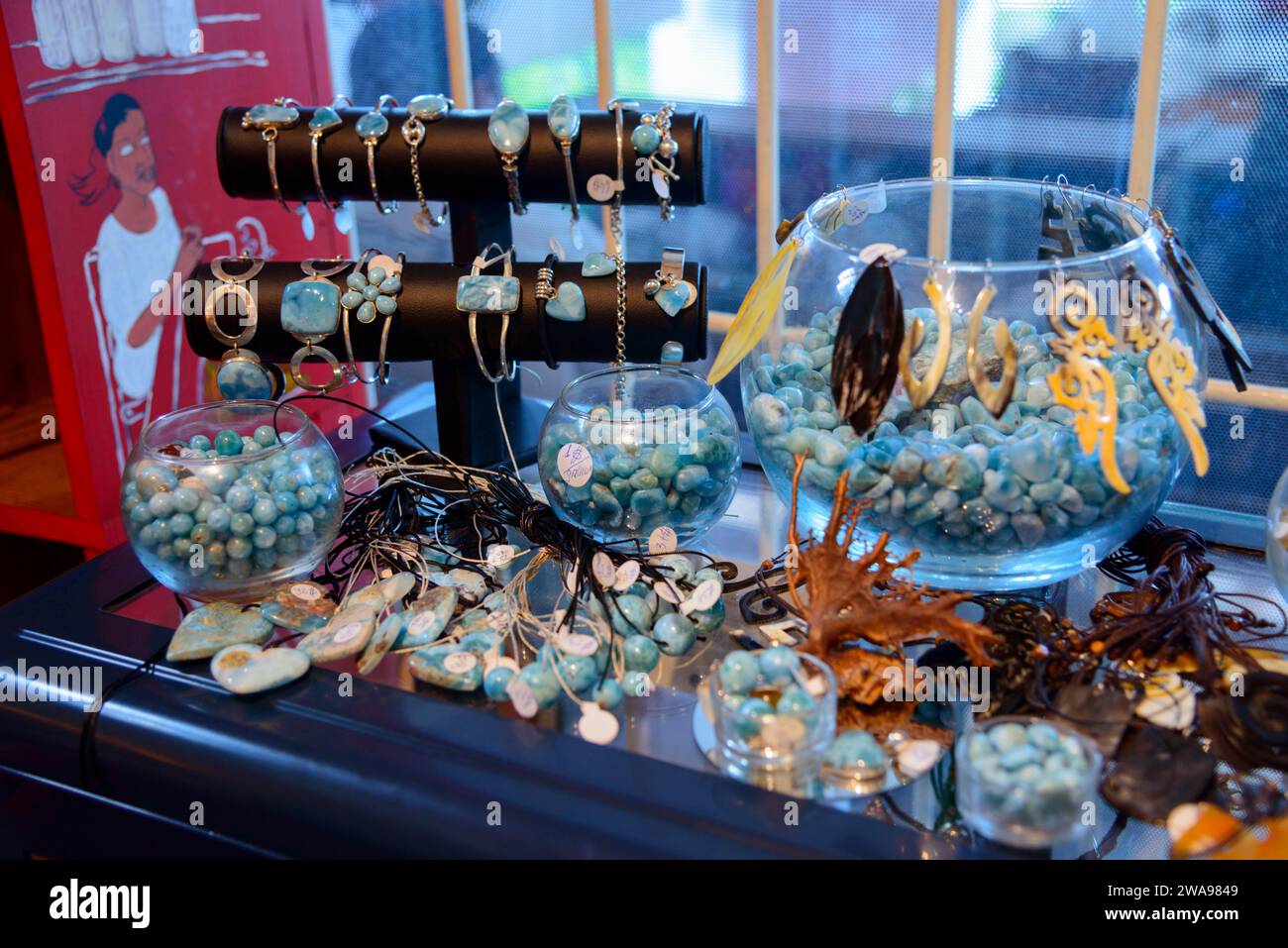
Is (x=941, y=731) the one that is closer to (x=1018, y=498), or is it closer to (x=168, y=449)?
(x=1018, y=498)

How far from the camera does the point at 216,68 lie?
1084mm

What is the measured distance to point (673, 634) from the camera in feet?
2.48

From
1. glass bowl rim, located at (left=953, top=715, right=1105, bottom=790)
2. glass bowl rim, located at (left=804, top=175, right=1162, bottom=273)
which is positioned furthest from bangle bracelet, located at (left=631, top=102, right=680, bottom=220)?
glass bowl rim, located at (left=953, top=715, right=1105, bottom=790)

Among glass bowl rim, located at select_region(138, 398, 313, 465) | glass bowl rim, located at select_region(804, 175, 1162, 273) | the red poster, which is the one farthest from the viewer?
the red poster

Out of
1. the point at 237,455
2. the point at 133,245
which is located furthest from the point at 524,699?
the point at 133,245

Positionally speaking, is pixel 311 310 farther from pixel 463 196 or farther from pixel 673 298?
pixel 673 298

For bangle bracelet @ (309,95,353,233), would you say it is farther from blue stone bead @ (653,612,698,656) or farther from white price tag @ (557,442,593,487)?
blue stone bead @ (653,612,698,656)

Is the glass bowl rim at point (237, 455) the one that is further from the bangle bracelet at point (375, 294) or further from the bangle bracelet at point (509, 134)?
the bangle bracelet at point (509, 134)

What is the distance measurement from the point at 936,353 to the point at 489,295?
1.03 ft

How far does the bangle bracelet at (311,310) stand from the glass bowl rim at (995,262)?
33cm

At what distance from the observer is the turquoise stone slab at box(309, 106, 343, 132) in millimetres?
879

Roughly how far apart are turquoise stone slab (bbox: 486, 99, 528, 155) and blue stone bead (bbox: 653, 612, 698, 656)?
0.34m
